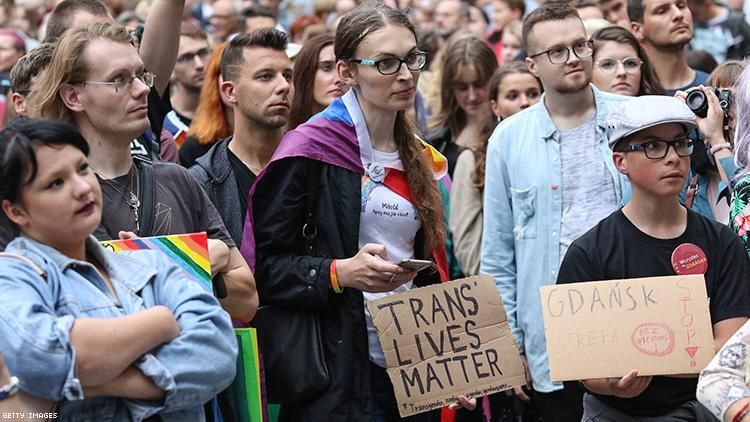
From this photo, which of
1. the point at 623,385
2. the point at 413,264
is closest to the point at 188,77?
the point at 413,264

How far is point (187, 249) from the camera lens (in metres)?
4.36

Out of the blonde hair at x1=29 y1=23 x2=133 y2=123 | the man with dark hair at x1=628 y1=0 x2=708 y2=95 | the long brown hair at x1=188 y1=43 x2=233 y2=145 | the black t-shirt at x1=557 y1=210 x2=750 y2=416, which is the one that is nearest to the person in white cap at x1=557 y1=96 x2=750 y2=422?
the black t-shirt at x1=557 y1=210 x2=750 y2=416

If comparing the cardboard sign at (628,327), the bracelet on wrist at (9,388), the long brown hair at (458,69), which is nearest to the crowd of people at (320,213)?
the bracelet on wrist at (9,388)

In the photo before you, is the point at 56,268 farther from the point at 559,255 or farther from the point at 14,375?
the point at 559,255

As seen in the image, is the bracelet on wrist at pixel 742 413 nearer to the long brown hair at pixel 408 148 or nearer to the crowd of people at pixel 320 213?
the crowd of people at pixel 320 213

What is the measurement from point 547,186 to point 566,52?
0.71m

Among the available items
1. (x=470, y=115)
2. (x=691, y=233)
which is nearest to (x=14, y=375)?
(x=691, y=233)

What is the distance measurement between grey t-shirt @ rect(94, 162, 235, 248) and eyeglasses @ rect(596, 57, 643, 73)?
309 cm

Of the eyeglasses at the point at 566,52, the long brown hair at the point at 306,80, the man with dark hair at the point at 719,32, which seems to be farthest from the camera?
the man with dark hair at the point at 719,32

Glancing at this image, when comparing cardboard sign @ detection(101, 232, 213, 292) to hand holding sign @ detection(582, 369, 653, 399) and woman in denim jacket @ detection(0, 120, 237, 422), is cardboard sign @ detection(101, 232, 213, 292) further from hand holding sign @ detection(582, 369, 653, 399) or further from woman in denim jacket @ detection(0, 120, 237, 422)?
hand holding sign @ detection(582, 369, 653, 399)

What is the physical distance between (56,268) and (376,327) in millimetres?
1703

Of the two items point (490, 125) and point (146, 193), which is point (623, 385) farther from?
point (490, 125)

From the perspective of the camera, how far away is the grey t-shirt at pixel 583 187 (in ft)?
19.2

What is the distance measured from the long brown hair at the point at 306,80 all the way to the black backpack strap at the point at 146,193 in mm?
2233
